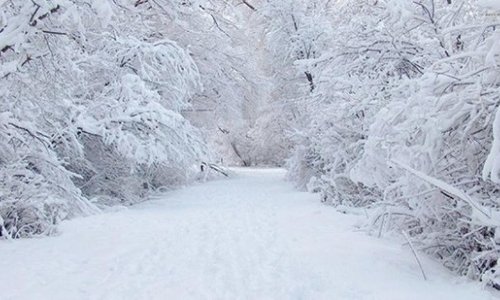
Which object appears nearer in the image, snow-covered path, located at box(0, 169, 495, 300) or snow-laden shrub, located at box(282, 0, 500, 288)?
snow-laden shrub, located at box(282, 0, 500, 288)

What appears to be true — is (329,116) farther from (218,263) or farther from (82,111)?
(218,263)

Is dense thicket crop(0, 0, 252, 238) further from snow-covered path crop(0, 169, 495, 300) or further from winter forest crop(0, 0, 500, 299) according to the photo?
snow-covered path crop(0, 169, 495, 300)

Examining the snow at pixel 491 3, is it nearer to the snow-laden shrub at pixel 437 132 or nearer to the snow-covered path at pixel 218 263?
the snow-laden shrub at pixel 437 132

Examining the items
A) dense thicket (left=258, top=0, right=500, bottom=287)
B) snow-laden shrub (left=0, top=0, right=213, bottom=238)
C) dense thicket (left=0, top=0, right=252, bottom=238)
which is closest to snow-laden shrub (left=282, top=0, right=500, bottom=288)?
dense thicket (left=258, top=0, right=500, bottom=287)

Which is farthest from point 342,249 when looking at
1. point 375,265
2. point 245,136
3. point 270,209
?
point 245,136

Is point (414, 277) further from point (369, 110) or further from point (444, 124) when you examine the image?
point (369, 110)

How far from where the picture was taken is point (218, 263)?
626 cm

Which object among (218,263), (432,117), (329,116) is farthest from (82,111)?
(432,117)

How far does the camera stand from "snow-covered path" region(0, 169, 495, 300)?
5.03m

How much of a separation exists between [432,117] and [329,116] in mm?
6583

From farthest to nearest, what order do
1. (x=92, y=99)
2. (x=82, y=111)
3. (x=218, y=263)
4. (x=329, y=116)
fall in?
(x=92, y=99), (x=329, y=116), (x=82, y=111), (x=218, y=263)

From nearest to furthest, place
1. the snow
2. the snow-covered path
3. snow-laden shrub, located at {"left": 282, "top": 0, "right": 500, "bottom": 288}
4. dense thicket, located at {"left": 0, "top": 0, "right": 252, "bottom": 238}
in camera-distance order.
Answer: the snow
snow-laden shrub, located at {"left": 282, "top": 0, "right": 500, "bottom": 288}
the snow-covered path
dense thicket, located at {"left": 0, "top": 0, "right": 252, "bottom": 238}

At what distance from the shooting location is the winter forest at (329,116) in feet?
17.1

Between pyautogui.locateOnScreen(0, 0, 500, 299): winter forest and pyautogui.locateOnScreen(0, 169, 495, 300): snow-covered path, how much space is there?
431 mm
